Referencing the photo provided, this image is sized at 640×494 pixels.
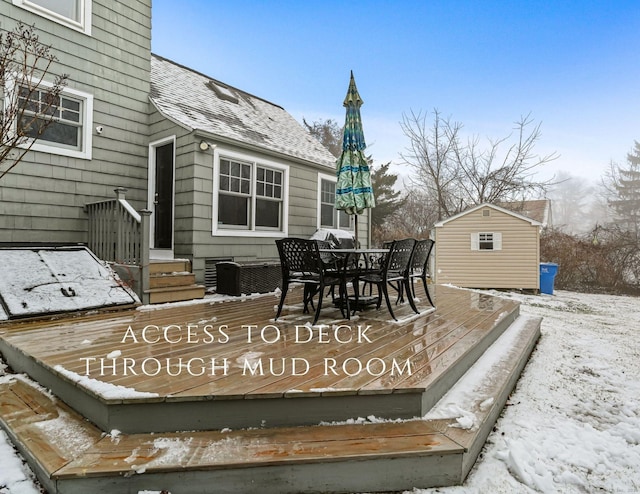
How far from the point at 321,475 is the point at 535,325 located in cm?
377

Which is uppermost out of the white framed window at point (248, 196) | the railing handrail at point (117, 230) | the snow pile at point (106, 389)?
the white framed window at point (248, 196)

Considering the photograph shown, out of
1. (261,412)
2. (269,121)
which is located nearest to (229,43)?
(269,121)

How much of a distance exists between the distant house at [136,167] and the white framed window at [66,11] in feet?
0.05

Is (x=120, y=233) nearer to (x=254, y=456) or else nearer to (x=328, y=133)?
(x=254, y=456)

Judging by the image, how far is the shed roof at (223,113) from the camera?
18.9ft

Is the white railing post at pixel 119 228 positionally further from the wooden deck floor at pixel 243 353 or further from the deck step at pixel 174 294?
the wooden deck floor at pixel 243 353

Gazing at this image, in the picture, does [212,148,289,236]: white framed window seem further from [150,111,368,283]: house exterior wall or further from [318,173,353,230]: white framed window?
[318,173,353,230]: white framed window

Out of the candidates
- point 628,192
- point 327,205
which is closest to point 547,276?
point 327,205

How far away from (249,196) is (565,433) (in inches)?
202

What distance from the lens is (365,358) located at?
2.30 m

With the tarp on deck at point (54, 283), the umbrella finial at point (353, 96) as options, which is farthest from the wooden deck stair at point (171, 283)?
the umbrella finial at point (353, 96)

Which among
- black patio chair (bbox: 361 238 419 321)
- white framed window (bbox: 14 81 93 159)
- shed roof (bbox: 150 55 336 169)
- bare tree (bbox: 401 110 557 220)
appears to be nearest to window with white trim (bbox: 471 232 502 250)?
bare tree (bbox: 401 110 557 220)

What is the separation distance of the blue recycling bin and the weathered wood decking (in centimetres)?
823

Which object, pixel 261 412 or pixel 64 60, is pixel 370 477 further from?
pixel 64 60
